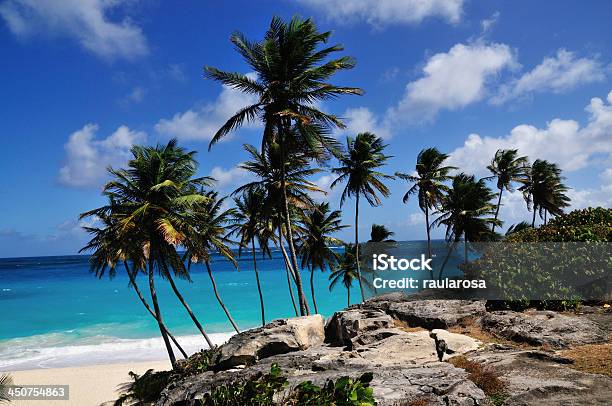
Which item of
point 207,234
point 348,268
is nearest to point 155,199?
point 207,234

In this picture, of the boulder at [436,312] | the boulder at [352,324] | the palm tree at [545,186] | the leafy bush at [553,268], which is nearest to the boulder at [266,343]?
the boulder at [352,324]

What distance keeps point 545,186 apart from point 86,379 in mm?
40487

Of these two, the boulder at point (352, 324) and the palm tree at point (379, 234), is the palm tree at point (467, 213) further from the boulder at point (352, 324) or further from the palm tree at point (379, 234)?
the boulder at point (352, 324)

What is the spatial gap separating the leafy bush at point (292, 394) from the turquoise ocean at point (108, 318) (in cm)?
1023

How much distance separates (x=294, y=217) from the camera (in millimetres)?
23281

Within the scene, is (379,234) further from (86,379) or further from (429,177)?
(86,379)

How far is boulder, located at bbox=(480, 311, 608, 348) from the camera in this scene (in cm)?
771

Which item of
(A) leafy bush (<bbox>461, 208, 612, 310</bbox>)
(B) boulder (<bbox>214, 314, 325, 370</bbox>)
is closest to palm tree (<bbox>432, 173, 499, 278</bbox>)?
(A) leafy bush (<bbox>461, 208, 612, 310</bbox>)

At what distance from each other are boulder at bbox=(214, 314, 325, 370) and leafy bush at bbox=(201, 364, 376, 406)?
8.34 feet

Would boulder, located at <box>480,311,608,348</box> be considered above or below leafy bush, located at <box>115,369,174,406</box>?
above

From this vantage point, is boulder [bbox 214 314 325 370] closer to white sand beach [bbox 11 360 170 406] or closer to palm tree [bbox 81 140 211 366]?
palm tree [bbox 81 140 211 366]

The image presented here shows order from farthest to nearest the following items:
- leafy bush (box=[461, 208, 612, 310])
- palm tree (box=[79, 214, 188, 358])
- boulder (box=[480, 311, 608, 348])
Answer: palm tree (box=[79, 214, 188, 358]), leafy bush (box=[461, 208, 612, 310]), boulder (box=[480, 311, 608, 348])

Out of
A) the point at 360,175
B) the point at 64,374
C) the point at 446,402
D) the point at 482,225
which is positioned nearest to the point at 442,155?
the point at 482,225

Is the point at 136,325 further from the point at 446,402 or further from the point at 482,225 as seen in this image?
the point at 446,402
